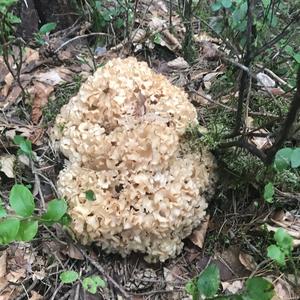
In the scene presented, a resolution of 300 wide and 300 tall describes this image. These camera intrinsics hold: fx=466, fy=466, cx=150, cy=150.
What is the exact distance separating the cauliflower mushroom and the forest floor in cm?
11

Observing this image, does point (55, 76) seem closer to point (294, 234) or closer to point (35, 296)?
point (35, 296)

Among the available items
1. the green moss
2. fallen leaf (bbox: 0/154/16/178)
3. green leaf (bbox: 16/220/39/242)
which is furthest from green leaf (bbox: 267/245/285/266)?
the green moss

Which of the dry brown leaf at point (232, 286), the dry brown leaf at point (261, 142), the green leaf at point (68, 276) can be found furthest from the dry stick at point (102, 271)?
the dry brown leaf at point (261, 142)

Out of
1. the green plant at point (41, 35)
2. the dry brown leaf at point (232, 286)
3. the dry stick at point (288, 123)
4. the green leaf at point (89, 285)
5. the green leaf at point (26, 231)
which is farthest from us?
the green plant at point (41, 35)

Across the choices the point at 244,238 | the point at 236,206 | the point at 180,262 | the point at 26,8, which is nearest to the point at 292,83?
the point at 236,206

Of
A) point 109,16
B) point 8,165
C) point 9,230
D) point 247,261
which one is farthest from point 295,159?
point 109,16

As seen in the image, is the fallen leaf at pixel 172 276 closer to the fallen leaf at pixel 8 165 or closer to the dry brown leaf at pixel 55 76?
the fallen leaf at pixel 8 165

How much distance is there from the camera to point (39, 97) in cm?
363

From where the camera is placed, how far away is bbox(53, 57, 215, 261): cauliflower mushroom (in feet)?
8.66

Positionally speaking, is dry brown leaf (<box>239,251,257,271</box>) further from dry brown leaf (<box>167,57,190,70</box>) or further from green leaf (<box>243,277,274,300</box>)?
dry brown leaf (<box>167,57,190,70</box>)

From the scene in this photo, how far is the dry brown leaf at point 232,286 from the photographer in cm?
255

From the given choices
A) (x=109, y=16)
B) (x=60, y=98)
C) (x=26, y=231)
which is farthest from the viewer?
(x=109, y=16)

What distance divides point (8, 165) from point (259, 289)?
1.90 metres

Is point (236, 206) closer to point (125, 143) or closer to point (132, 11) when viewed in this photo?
point (125, 143)
